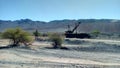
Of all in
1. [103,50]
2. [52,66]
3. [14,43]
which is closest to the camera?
[52,66]

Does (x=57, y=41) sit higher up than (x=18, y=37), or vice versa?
(x=18, y=37)

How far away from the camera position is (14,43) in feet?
211

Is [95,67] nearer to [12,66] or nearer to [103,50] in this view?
[12,66]

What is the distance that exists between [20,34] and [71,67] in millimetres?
36241

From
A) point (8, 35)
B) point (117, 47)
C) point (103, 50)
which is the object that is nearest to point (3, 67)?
point (103, 50)

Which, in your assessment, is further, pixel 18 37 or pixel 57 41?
pixel 18 37

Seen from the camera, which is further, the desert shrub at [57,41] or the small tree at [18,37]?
the small tree at [18,37]

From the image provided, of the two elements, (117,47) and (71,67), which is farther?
(117,47)

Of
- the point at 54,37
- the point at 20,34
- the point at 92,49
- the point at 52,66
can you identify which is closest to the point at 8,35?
the point at 20,34

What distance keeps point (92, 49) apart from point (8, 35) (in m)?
20.0

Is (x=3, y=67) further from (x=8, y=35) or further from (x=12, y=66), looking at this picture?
(x=8, y=35)

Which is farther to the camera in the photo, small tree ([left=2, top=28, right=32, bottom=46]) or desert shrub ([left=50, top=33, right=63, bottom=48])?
small tree ([left=2, top=28, right=32, bottom=46])

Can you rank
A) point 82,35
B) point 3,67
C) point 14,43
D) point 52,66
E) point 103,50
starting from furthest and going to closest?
point 82,35 < point 14,43 < point 103,50 < point 52,66 < point 3,67

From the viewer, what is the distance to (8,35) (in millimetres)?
67812
